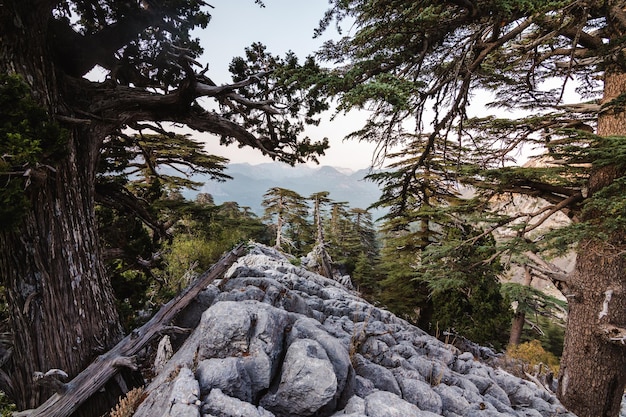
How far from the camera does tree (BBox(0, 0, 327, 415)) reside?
3041mm

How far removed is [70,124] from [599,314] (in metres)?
10.2

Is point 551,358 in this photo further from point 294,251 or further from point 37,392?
point 294,251

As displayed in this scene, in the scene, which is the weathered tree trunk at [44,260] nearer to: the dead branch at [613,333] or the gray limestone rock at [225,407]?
the gray limestone rock at [225,407]

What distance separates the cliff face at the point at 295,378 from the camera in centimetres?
310

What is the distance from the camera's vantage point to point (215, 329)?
377 cm

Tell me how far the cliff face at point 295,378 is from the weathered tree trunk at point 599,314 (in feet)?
2.74

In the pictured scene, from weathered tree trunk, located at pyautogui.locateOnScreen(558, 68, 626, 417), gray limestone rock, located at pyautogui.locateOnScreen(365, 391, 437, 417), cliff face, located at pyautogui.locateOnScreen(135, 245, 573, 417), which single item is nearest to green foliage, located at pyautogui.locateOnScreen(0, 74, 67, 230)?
cliff face, located at pyautogui.locateOnScreen(135, 245, 573, 417)

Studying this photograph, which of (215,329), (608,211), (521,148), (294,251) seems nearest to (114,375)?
(215,329)

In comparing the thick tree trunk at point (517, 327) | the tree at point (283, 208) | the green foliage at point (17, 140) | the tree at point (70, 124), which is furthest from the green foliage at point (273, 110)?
the tree at point (283, 208)

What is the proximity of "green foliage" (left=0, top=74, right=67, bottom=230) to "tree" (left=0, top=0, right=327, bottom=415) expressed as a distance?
1 centimetres

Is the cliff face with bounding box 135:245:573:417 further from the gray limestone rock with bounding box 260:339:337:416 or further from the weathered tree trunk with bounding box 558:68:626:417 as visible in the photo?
the weathered tree trunk with bounding box 558:68:626:417

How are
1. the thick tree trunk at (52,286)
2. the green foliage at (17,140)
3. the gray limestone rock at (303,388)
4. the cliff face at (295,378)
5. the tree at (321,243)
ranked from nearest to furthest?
the green foliage at (17,140), the cliff face at (295,378), the gray limestone rock at (303,388), the thick tree trunk at (52,286), the tree at (321,243)

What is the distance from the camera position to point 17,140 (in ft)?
8.05

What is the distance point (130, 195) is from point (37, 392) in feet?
12.1
